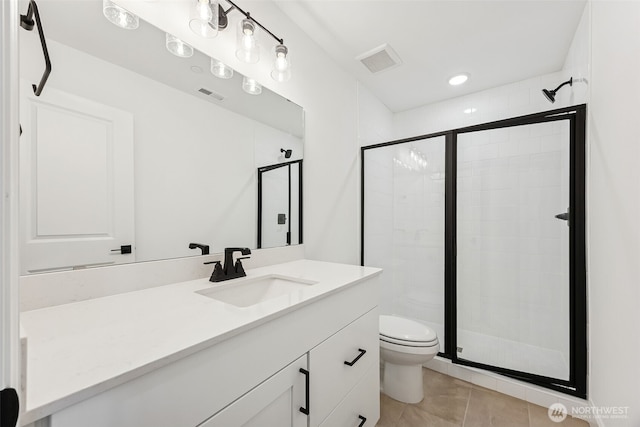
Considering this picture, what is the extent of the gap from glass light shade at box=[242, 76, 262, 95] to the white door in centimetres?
60

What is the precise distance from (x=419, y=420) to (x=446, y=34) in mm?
2377

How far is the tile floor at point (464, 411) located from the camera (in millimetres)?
1437

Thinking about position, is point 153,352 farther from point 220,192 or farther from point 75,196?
point 220,192

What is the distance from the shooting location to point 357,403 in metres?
1.18

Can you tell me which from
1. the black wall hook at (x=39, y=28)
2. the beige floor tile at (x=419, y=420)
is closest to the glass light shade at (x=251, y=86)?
the black wall hook at (x=39, y=28)

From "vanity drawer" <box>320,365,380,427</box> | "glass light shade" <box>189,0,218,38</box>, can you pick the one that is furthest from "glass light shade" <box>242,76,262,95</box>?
"vanity drawer" <box>320,365,380,427</box>

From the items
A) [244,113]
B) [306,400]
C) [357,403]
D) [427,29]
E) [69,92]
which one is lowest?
[357,403]

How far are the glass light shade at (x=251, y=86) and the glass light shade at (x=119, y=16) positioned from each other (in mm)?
482

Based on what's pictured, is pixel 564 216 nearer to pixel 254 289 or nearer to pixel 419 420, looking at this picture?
pixel 419 420

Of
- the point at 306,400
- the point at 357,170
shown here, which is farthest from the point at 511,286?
the point at 306,400

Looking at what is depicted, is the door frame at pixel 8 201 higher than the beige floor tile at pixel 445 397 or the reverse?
higher

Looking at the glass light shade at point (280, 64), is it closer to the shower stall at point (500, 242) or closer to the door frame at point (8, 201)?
the shower stall at point (500, 242)

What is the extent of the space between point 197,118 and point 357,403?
1.45 m

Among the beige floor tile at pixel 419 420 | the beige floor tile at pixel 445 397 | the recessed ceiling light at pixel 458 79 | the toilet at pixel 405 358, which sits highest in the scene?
the recessed ceiling light at pixel 458 79
